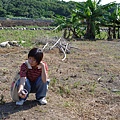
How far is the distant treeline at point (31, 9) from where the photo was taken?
184ft

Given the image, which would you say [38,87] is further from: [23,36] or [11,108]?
[23,36]

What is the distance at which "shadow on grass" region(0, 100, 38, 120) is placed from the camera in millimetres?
3954

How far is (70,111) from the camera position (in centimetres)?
420

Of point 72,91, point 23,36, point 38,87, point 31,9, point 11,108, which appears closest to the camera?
point 11,108

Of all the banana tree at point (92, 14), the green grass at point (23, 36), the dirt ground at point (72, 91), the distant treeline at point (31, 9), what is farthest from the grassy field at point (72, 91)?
the distant treeline at point (31, 9)

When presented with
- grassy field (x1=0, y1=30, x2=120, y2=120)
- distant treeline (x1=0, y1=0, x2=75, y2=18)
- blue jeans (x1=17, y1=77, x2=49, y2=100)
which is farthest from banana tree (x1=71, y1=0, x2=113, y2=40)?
distant treeline (x1=0, y1=0, x2=75, y2=18)

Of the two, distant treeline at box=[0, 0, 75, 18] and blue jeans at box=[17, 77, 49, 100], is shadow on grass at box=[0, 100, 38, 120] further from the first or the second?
distant treeline at box=[0, 0, 75, 18]

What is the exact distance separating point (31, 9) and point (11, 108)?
56.3 meters

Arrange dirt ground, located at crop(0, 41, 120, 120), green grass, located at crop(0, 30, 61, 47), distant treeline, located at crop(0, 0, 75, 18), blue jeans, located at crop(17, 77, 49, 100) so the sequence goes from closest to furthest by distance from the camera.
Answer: dirt ground, located at crop(0, 41, 120, 120) < blue jeans, located at crop(17, 77, 49, 100) < green grass, located at crop(0, 30, 61, 47) < distant treeline, located at crop(0, 0, 75, 18)

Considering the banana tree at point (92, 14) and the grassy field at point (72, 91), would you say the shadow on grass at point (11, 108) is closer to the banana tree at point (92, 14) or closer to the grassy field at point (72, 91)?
the grassy field at point (72, 91)

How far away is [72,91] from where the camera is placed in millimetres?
5273

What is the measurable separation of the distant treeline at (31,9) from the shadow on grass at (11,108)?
49.4 metres

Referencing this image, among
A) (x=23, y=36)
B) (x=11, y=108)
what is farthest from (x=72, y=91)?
(x=23, y=36)

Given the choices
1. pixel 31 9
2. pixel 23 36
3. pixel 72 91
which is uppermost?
pixel 31 9
